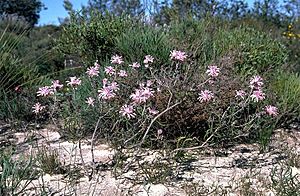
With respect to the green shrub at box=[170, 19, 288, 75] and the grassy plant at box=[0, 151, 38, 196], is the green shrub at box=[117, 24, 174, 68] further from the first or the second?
the grassy plant at box=[0, 151, 38, 196]

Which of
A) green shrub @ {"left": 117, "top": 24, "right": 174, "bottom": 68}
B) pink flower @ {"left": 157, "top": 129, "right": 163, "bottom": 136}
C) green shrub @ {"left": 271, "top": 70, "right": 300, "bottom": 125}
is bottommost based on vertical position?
pink flower @ {"left": 157, "top": 129, "right": 163, "bottom": 136}

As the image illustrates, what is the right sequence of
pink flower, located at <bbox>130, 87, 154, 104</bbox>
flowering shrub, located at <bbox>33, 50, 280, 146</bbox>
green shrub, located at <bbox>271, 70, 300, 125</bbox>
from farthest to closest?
green shrub, located at <bbox>271, 70, 300, 125</bbox> → flowering shrub, located at <bbox>33, 50, 280, 146</bbox> → pink flower, located at <bbox>130, 87, 154, 104</bbox>

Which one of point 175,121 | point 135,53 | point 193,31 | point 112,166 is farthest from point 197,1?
point 112,166

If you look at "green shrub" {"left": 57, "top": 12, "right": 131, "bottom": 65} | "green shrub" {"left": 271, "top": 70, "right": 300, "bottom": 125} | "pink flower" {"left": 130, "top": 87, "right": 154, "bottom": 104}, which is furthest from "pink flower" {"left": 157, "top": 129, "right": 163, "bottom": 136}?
"green shrub" {"left": 57, "top": 12, "right": 131, "bottom": 65}

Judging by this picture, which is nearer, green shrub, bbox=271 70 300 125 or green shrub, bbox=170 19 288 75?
green shrub, bbox=271 70 300 125

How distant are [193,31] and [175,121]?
2.42 metres

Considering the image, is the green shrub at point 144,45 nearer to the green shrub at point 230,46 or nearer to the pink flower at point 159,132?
the green shrub at point 230,46

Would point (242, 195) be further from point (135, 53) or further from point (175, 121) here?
point (135, 53)

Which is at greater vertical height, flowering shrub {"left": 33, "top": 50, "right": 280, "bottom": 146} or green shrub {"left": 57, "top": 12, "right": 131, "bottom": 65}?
green shrub {"left": 57, "top": 12, "right": 131, "bottom": 65}

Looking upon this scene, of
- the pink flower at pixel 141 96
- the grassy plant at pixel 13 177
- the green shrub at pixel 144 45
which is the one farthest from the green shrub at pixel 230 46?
the grassy plant at pixel 13 177

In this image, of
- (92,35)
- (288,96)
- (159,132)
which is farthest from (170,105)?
(92,35)

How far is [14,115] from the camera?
596 centimetres

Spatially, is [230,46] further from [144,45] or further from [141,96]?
[141,96]

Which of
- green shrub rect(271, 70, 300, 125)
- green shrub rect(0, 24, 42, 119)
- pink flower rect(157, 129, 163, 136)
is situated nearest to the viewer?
pink flower rect(157, 129, 163, 136)
